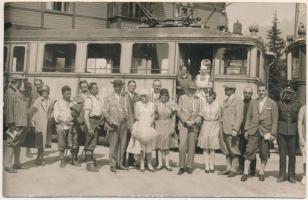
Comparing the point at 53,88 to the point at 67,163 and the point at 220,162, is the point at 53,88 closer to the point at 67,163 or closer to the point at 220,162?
the point at 67,163

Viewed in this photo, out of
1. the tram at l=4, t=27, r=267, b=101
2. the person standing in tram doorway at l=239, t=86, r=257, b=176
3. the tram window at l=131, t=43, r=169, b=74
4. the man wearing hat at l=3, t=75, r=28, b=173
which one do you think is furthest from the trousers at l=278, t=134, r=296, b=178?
the man wearing hat at l=3, t=75, r=28, b=173

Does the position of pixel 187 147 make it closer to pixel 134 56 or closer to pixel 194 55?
pixel 194 55

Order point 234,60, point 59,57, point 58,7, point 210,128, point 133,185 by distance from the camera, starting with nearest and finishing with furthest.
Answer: point 133,185 → point 210,128 → point 234,60 → point 59,57 → point 58,7

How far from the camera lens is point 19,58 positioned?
25.8 feet

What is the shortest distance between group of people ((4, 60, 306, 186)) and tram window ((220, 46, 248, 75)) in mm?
1574

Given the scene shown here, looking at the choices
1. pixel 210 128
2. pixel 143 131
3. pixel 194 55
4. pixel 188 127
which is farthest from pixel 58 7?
pixel 210 128

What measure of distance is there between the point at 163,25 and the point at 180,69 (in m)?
1.22

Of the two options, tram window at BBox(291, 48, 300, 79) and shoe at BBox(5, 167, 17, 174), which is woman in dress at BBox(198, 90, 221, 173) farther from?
tram window at BBox(291, 48, 300, 79)

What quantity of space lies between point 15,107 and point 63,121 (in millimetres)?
646

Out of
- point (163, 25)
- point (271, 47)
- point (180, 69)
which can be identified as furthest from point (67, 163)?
point (271, 47)

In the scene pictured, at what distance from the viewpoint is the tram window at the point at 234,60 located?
7625 millimetres

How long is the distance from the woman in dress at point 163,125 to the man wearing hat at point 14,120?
1728 millimetres

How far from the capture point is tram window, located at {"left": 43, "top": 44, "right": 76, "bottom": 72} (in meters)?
8.00

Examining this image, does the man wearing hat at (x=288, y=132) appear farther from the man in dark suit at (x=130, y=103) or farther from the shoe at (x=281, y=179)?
the man in dark suit at (x=130, y=103)
